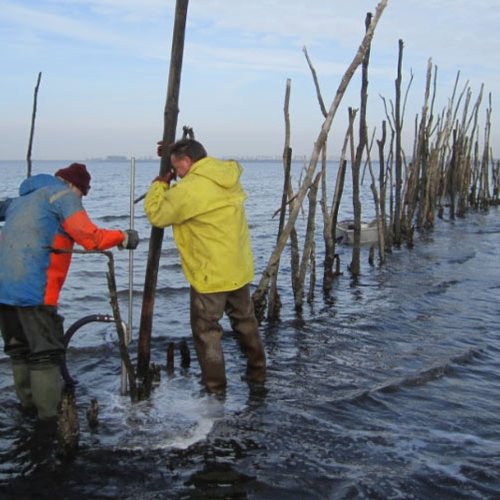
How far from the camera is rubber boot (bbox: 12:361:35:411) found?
516 centimetres

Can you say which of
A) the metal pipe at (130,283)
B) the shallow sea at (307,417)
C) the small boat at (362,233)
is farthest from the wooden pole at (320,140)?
the small boat at (362,233)

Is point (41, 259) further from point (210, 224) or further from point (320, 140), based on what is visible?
point (320, 140)

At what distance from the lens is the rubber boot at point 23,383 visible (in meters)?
5.16

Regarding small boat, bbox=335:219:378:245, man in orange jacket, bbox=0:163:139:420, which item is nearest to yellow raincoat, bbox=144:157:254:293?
man in orange jacket, bbox=0:163:139:420

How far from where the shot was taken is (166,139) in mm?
5297

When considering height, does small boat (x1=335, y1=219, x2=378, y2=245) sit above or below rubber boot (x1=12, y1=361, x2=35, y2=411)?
above

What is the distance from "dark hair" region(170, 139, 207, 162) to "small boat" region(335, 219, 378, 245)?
434 inches

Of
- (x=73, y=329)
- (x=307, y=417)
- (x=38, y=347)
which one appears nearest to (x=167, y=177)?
(x=73, y=329)

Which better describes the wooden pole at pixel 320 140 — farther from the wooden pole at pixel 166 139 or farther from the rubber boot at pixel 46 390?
the rubber boot at pixel 46 390

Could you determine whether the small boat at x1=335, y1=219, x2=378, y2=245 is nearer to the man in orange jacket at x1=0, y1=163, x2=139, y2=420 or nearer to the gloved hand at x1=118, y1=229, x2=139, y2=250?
the gloved hand at x1=118, y1=229, x2=139, y2=250

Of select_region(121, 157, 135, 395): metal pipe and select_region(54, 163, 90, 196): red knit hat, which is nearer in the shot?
select_region(54, 163, 90, 196): red knit hat

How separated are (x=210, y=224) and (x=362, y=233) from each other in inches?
443

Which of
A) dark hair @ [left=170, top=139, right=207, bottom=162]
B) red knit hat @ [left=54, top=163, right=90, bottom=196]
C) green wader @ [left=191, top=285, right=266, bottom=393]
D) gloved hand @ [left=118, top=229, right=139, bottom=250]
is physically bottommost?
green wader @ [left=191, top=285, right=266, bottom=393]

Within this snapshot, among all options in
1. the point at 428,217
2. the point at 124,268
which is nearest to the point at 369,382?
the point at 124,268
